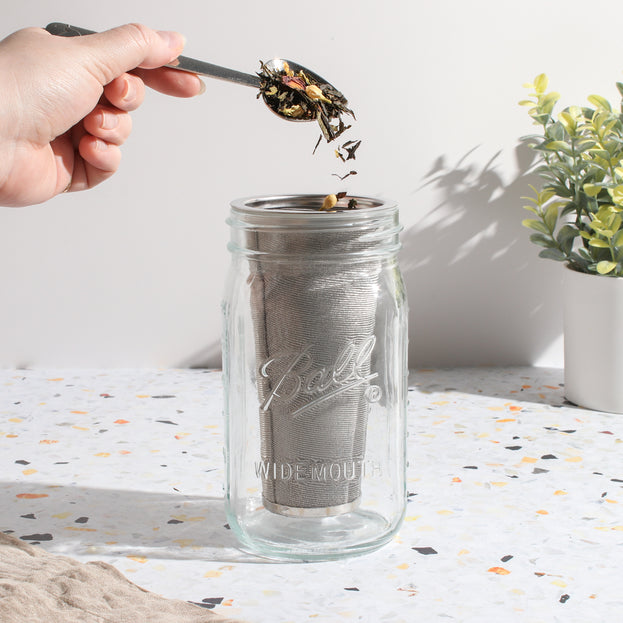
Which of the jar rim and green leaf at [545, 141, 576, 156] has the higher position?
green leaf at [545, 141, 576, 156]

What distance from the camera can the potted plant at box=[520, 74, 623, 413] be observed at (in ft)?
3.36

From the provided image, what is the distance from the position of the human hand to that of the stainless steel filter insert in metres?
0.20

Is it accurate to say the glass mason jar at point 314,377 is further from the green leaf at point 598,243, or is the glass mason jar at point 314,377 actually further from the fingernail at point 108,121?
the green leaf at point 598,243

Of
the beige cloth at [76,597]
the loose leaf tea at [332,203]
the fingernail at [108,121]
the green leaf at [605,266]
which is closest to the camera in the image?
the beige cloth at [76,597]

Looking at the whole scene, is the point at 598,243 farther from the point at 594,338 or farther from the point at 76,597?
the point at 76,597

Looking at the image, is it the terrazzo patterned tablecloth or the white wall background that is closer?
the terrazzo patterned tablecloth

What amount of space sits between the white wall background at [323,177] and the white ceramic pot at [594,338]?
0.19m

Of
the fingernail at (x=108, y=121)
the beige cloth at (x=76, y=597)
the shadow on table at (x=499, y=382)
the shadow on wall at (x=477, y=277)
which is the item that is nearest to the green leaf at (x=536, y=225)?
the shadow on wall at (x=477, y=277)

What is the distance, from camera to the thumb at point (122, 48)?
0.71m

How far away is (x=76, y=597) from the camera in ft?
2.00

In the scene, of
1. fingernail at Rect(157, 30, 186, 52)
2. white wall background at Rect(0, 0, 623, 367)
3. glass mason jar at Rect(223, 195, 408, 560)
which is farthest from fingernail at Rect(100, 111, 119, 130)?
white wall background at Rect(0, 0, 623, 367)

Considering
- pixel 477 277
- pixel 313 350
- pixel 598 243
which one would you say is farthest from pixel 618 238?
pixel 313 350

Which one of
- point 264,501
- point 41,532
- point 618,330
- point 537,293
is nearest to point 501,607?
point 264,501

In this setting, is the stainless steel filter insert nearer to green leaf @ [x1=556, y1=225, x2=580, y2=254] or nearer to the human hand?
the human hand
